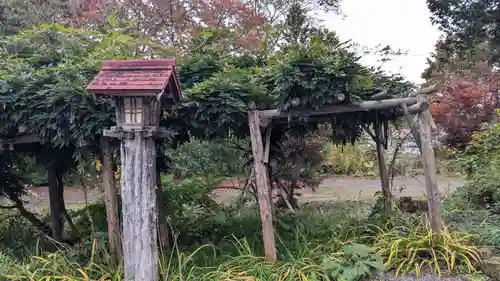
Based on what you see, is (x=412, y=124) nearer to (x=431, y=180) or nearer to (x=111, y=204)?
(x=431, y=180)

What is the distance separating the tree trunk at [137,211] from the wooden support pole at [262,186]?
1.14 metres

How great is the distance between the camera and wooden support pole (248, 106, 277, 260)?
13.8ft

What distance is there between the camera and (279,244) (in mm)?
4738

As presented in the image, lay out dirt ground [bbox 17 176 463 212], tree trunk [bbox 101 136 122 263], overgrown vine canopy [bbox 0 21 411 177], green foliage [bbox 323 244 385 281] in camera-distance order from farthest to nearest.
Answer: dirt ground [bbox 17 176 463 212] < tree trunk [bbox 101 136 122 263] < overgrown vine canopy [bbox 0 21 411 177] < green foliage [bbox 323 244 385 281]

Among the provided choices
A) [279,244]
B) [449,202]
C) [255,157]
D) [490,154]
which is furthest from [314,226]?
[490,154]

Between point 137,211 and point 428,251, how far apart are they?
2536 mm

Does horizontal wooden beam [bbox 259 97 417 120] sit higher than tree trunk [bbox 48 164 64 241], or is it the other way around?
horizontal wooden beam [bbox 259 97 417 120]

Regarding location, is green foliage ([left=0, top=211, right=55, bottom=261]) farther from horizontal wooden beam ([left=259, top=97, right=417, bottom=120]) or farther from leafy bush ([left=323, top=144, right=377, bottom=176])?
leafy bush ([left=323, top=144, right=377, bottom=176])

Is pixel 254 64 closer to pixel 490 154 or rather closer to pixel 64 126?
pixel 64 126

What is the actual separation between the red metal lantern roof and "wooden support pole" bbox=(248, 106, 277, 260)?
95 centimetres

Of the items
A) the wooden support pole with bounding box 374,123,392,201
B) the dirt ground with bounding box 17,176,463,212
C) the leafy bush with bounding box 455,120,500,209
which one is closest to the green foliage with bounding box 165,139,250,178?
the dirt ground with bounding box 17,176,463,212

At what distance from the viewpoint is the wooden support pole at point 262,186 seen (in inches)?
166

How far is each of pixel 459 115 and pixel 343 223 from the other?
8.67 metres

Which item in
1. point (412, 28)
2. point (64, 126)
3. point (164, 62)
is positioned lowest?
point (64, 126)
